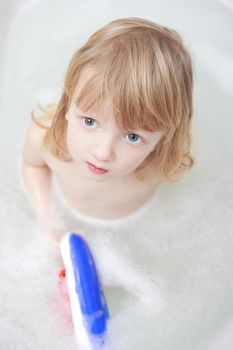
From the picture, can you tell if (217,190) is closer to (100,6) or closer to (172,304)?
(172,304)

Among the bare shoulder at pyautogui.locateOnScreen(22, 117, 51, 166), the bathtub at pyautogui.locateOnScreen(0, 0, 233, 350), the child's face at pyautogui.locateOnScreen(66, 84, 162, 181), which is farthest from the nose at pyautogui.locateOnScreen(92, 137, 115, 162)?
the bathtub at pyautogui.locateOnScreen(0, 0, 233, 350)

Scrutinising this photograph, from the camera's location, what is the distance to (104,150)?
0.82 m

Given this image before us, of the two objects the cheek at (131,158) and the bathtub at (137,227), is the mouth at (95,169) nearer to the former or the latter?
the cheek at (131,158)

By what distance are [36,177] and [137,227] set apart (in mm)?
255

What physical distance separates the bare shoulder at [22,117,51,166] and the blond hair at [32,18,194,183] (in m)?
0.21

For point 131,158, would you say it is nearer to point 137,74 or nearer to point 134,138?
point 134,138

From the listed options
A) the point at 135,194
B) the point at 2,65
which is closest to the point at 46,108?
the point at 2,65

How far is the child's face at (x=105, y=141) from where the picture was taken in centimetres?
81

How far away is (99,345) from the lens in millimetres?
1036

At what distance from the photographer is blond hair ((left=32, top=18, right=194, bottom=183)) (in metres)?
0.78

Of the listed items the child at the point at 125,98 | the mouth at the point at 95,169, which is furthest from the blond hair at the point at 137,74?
the mouth at the point at 95,169

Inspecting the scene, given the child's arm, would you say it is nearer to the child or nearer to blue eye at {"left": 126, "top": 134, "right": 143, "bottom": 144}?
the child

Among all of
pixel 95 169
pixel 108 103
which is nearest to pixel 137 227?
pixel 95 169

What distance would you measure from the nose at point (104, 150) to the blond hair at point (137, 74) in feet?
0.12
